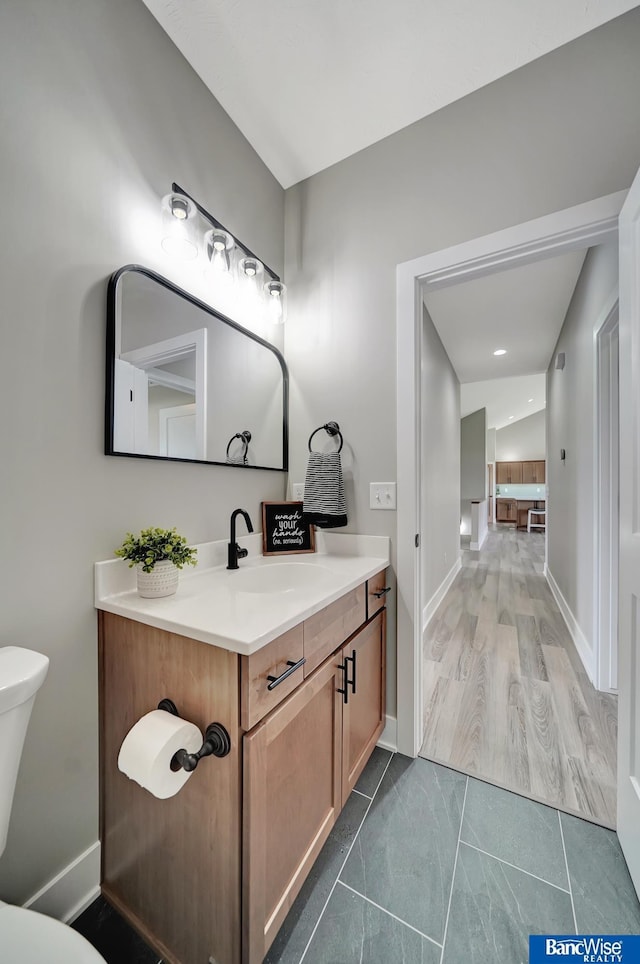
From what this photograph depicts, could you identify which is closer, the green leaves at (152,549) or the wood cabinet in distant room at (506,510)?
the green leaves at (152,549)

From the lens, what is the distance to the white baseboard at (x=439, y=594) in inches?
116

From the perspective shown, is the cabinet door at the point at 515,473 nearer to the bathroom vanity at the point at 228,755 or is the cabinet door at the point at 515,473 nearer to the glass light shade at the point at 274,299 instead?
the glass light shade at the point at 274,299

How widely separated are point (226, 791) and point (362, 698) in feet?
2.17

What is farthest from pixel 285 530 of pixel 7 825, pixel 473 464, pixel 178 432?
pixel 473 464

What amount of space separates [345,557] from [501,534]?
780 centimetres

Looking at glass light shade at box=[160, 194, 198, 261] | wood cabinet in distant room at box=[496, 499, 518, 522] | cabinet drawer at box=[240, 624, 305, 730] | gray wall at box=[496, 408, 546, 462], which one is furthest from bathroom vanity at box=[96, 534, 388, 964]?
gray wall at box=[496, 408, 546, 462]

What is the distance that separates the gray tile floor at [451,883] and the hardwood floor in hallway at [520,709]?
130mm

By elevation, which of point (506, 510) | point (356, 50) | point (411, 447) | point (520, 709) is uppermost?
point (356, 50)

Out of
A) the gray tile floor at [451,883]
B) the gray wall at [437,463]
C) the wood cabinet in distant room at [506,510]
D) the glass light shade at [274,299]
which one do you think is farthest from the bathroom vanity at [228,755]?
the wood cabinet in distant room at [506,510]

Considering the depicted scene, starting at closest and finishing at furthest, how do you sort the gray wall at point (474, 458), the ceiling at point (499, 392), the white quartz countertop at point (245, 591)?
the white quartz countertop at point (245, 591) → the ceiling at point (499, 392) → the gray wall at point (474, 458)

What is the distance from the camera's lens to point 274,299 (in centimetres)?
167

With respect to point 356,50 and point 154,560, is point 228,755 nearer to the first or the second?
point 154,560

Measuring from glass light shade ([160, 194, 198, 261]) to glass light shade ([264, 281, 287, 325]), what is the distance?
0.44 metres

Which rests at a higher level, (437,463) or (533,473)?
(533,473)
